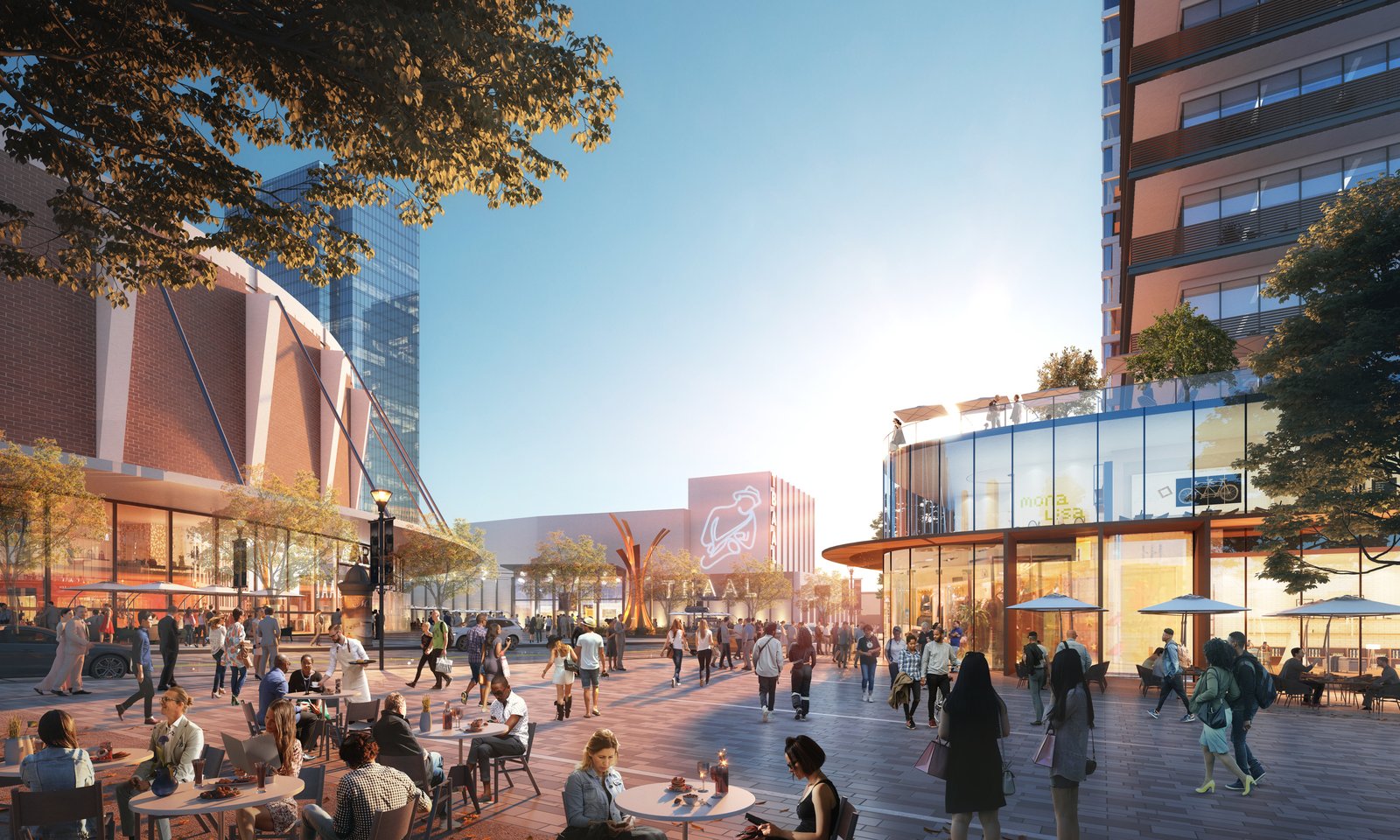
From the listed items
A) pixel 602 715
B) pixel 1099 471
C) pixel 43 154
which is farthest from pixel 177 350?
pixel 1099 471

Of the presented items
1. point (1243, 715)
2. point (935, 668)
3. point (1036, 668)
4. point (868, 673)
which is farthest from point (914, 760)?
point (868, 673)

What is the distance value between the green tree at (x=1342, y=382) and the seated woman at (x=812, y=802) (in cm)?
1896

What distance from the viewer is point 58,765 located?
661 centimetres

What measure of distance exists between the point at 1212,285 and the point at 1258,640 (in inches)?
469

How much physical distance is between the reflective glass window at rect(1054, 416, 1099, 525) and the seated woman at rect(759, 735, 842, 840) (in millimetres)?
22083

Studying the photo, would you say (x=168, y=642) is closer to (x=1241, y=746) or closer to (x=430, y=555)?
(x=1241, y=746)

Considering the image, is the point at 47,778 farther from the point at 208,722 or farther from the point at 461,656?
the point at 461,656

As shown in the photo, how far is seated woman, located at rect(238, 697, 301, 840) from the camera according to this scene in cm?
723

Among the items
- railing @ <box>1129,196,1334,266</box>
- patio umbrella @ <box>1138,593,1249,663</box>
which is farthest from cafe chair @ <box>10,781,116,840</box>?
railing @ <box>1129,196,1334,266</box>

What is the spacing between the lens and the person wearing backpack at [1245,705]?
10.4m

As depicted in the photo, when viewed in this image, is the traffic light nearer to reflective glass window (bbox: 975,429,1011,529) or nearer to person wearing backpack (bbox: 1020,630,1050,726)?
reflective glass window (bbox: 975,429,1011,529)

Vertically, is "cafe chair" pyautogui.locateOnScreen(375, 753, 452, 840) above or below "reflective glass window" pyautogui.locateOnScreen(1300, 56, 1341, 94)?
below

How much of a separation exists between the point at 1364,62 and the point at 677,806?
102ft

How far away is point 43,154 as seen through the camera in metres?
8.26
